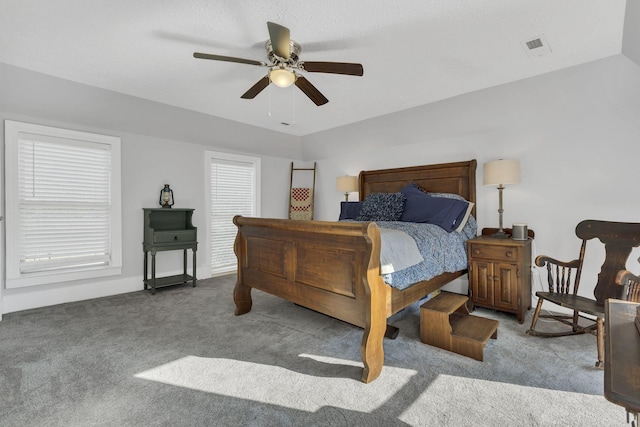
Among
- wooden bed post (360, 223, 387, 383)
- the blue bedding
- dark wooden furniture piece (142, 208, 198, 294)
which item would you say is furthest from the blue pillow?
dark wooden furniture piece (142, 208, 198, 294)

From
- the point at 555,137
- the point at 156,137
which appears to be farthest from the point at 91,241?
the point at 555,137

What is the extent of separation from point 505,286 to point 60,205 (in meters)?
5.04

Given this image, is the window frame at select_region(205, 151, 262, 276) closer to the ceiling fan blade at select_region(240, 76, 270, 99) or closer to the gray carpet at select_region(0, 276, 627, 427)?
the gray carpet at select_region(0, 276, 627, 427)

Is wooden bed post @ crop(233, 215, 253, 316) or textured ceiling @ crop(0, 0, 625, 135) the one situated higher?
textured ceiling @ crop(0, 0, 625, 135)

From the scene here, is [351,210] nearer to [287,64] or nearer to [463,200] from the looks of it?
[463,200]

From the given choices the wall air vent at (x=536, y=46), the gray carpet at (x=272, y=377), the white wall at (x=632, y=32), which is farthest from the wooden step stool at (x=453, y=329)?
the white wall at (x=632, y=32)

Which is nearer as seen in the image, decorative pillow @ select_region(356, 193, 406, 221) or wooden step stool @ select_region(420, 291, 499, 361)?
wooden step stool @ select_region(420, 291, 499, 361)

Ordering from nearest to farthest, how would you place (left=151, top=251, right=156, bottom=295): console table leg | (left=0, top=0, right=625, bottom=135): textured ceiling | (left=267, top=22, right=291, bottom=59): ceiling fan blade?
(left=267, top=22, right=291, bottom=59): ceiling fan blade, (left=0, top=0, right=625, bottom=135): textured ceiling, (left=151, top=251, right=156, bottom=295): console table leg

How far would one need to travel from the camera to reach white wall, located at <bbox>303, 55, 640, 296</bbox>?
275 centimetres

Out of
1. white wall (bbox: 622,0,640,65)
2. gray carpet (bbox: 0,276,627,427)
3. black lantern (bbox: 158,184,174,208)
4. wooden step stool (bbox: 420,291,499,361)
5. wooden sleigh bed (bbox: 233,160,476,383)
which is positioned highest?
white wall (bbox: 622,0,640,65)

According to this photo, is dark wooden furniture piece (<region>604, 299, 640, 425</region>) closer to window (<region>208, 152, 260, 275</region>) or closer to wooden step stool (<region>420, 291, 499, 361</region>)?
wooden step stool (<region>420, 291, 499, 361</region>)

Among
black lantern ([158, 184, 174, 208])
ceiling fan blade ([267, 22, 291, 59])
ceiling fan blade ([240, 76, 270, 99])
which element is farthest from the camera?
black lantern ([158, 184, 174, 208])

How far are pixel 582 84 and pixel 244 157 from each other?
4498 millimetres

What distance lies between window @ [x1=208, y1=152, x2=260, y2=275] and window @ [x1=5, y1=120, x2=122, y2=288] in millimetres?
1351
